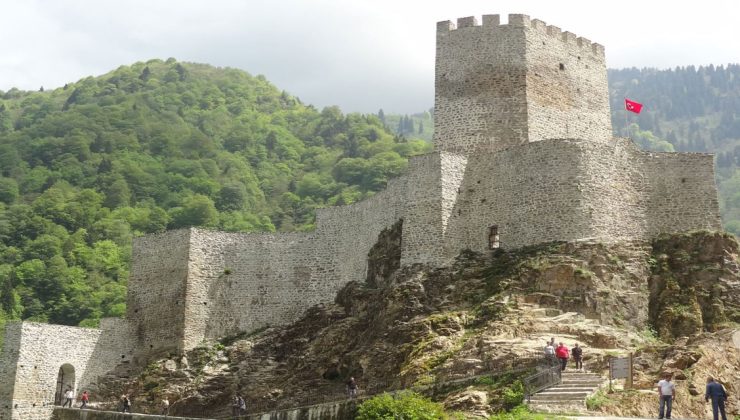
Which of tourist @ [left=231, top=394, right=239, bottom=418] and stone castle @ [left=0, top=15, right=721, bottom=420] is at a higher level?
stone castle @ [left=0, top=15, right=721, bottom=420]

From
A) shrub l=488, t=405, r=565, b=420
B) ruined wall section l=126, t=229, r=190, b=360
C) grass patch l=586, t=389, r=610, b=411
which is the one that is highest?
ruined wall section l=126, t=229, r=190, b=360

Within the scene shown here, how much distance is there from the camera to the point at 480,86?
50.8 meters

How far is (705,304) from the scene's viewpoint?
138 feet

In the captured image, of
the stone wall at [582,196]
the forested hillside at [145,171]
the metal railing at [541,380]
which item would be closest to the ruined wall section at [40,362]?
the stone wall at [582,196]

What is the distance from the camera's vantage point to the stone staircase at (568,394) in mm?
32594

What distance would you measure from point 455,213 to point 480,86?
7.57 m

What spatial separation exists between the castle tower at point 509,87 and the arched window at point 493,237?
4.98 meters

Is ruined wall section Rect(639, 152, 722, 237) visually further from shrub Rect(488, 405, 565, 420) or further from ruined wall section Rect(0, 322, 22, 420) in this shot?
ruined wall section Rect(0, 322, 22, 420)

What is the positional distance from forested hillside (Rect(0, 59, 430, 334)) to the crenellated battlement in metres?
40.4

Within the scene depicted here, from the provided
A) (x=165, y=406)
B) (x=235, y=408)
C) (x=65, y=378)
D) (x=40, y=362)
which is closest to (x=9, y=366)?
(x=40, y=362)

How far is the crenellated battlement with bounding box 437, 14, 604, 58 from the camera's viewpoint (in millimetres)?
51250

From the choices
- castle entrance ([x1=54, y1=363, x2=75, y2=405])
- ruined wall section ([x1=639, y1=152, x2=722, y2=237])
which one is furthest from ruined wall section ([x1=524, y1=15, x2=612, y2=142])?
castle entrance ([x1=54, y1=363, x2=75, y2=405])

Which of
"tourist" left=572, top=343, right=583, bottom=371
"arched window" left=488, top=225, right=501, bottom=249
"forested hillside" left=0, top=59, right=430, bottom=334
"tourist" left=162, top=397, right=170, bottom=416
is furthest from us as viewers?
"forested hillside" left=0, top=59, right=430, bottom=334

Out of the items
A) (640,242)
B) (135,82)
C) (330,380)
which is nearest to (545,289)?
(640,242)
